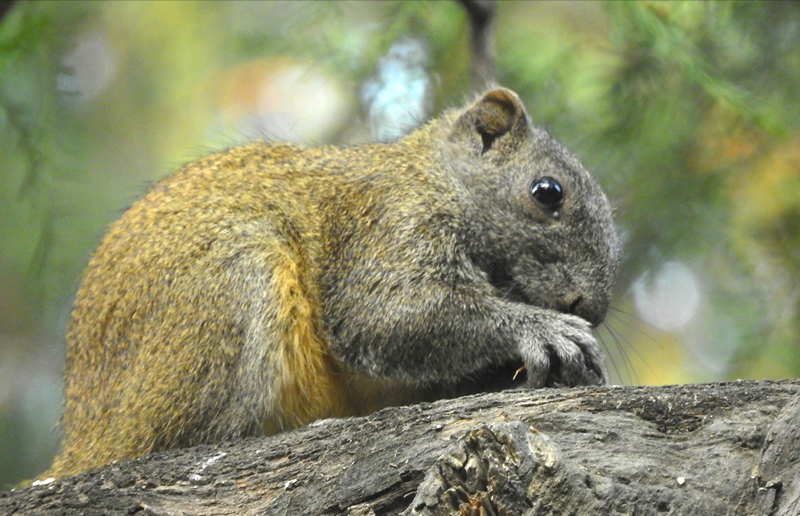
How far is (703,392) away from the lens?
13.1 feet

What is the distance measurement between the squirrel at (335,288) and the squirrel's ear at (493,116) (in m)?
0.01

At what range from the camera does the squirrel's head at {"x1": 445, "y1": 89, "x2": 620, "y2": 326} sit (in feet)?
18.7

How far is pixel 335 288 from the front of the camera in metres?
5.64

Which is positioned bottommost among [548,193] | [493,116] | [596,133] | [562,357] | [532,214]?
[562,357]

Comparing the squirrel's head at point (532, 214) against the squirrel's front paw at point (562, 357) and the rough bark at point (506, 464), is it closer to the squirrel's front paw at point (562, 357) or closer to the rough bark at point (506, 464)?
the squirrel's front paw at point (562, 357)

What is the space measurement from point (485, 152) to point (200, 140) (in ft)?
21.1

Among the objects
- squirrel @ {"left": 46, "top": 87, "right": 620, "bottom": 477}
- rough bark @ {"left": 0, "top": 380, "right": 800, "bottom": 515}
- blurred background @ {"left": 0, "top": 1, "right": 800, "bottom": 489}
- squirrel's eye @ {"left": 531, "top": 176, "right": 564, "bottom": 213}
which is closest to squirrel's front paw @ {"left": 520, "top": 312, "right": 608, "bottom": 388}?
squirrel @ {"left": 46, "top": 87, "right": 620, "bottom": 477}

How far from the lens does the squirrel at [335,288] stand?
498 centimetres

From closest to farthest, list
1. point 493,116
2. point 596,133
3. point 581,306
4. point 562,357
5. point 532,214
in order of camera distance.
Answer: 1. point 562,357
2. point 581,306
3. point 532,214
4. point 493,116
5. point 596,133

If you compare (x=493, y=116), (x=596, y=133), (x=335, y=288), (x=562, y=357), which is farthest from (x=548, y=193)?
(x=596, y=133)

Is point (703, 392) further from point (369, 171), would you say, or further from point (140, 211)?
point (140, 211)

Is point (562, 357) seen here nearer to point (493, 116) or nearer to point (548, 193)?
point (548, 193)

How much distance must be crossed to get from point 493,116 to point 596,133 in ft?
7.88

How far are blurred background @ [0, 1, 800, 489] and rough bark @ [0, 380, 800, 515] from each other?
3.16 meters
